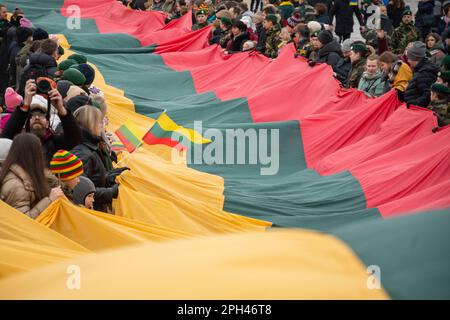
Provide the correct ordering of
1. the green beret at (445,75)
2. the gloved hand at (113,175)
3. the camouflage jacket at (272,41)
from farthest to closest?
the camouflage jacket at (272,41)
the green beret at (445,75)
the gloved hand at (113,175)

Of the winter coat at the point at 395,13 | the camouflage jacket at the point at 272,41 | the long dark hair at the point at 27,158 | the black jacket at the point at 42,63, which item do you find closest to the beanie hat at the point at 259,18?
the camouflage jacket at the point at 272,41

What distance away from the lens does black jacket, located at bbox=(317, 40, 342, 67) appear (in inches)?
473

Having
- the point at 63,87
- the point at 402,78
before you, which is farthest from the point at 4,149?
the point at 402,78

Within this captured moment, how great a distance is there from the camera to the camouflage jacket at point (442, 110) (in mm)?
8789

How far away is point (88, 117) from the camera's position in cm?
685

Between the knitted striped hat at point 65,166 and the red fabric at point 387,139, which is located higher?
the knitted striped hat at point 65,166

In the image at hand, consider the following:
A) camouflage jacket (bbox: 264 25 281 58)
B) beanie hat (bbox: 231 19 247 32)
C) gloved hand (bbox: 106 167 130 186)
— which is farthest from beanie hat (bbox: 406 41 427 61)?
beanie hat (bbox: 231 19 247 32)

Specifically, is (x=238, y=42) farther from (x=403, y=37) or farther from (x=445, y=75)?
(x=445, y=75)

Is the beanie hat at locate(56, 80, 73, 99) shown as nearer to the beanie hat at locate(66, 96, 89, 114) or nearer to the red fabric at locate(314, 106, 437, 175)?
the beanie hat at locate(66, 96, 89, 114)

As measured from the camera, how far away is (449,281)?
305cm

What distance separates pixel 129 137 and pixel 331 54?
3.53m

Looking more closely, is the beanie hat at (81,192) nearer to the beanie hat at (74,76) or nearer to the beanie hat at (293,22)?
the beanie hat at (74,76)

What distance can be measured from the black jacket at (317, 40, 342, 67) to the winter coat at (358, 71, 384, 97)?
3.43 feet

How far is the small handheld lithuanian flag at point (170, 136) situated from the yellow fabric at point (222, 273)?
6.73 meters
